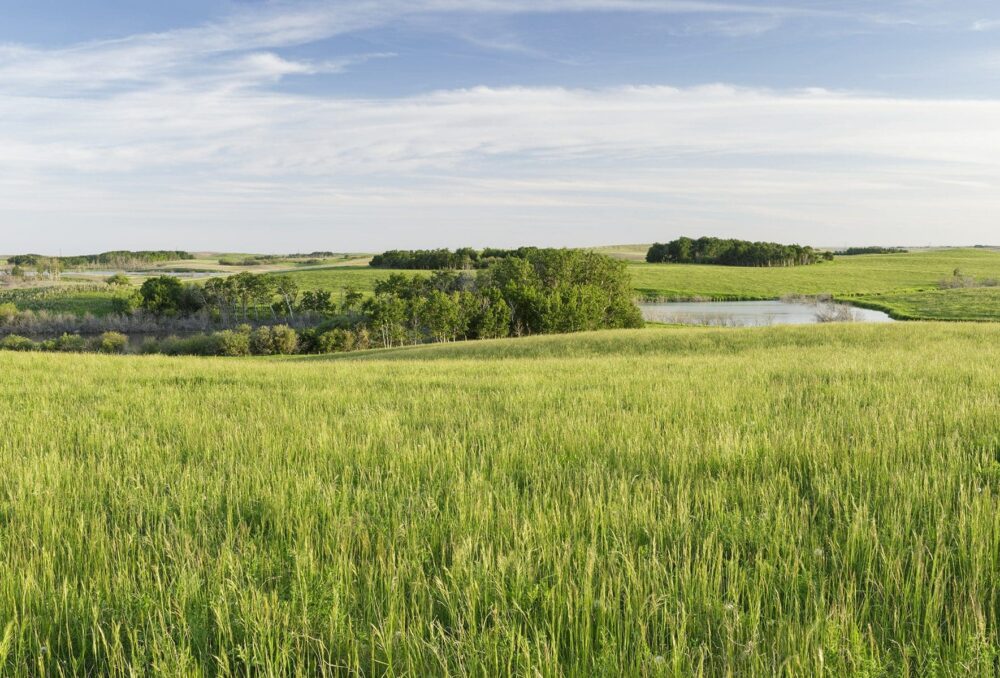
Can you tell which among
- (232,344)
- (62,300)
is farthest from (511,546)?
(62,300)

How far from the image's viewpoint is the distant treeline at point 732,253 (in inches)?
6216

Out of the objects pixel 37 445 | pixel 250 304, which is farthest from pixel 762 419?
pixel 250 304

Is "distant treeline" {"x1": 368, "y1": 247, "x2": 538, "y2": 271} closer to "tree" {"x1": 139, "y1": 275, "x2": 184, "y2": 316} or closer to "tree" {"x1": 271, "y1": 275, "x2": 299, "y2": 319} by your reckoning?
"tree" {"x1": 271, "y1": 275, "x2": 299, "y2": 319}

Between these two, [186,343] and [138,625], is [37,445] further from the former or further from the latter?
[186,343]

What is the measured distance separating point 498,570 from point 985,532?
2.56 meters

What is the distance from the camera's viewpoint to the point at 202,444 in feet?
19.4

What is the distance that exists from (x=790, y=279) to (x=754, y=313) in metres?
39.4

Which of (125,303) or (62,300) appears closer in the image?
(125,303)

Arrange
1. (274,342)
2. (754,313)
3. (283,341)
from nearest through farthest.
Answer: (274,342)
(283,341)
(754,313)

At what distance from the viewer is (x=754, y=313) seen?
284ft

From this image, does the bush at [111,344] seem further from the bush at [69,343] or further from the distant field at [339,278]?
the distant field at [339,278]

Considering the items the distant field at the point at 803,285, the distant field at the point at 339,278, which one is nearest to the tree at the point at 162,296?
the distant field at the point at 803,285

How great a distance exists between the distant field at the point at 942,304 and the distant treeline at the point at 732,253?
62.4 m

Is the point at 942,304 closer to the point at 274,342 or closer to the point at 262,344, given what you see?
the point at 274,342
